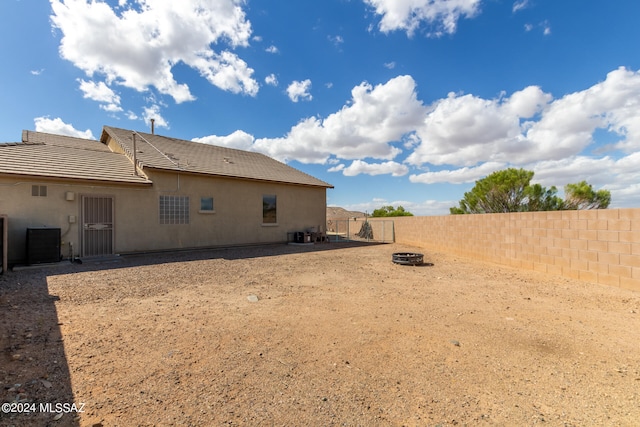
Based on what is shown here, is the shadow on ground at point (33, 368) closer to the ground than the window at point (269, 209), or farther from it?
closer to the ground

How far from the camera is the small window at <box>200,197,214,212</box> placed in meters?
12.7

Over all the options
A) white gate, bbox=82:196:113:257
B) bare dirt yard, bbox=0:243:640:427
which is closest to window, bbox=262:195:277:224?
white gate, bbox=82:196:113:257

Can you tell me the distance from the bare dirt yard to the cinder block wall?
2.20ft

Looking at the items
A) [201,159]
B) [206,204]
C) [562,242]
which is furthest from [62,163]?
[562,242]

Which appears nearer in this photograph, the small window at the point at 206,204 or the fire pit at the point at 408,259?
the fire pit at the point at 408,259

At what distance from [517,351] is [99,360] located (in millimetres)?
4530

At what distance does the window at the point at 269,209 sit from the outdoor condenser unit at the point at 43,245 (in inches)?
311

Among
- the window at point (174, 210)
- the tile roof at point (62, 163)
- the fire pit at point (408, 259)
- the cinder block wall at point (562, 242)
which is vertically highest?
the tile roof at point (62, 163)

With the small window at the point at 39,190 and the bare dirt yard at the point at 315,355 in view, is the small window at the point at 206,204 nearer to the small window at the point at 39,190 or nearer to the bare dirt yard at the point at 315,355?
the small window at the point at 39,190

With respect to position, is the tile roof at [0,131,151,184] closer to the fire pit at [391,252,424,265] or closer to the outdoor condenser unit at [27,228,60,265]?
the outdoor condenser unit at [27,228,60,265]

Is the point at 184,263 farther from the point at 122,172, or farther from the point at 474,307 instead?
the point at 474,307

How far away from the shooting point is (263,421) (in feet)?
7.21

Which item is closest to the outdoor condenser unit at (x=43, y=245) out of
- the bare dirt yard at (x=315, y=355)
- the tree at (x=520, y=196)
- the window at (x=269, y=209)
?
the bare dirt yard at (x=315, y=355)

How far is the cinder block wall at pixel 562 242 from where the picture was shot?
6.45m
